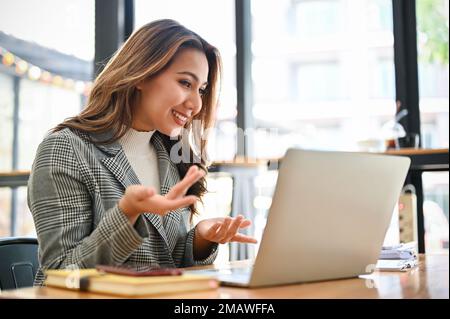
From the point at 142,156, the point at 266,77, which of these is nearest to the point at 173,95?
the point at 142,156

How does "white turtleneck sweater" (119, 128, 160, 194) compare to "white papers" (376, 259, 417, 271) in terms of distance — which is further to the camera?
"white turtleneck sweater" (119, 128, 160, 194)

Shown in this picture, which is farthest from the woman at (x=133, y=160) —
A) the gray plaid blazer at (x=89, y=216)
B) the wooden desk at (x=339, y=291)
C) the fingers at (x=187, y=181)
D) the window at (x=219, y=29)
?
the window at (x=219, y=29)

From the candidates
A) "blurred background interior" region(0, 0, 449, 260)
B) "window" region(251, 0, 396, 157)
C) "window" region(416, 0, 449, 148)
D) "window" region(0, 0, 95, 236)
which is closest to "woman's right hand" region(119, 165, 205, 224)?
"blurred background interior" region(0, 0, 449, 260)

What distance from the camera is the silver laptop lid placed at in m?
0.91

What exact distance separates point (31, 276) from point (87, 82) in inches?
104

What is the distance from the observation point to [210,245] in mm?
1532

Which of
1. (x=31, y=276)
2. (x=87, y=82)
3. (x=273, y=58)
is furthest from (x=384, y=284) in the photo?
(x=87, y=82)

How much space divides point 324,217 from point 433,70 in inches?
98.7

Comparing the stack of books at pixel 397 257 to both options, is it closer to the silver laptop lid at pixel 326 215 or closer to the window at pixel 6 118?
the silver laptop lid at pixel 326 215

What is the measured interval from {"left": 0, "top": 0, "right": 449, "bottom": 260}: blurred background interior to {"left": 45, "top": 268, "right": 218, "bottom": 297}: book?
7.28 ft

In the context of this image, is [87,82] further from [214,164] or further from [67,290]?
[67,290]

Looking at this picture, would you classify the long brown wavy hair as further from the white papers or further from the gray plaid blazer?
the white papers

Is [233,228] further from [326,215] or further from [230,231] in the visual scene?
[326,215]

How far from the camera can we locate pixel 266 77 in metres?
3.72
